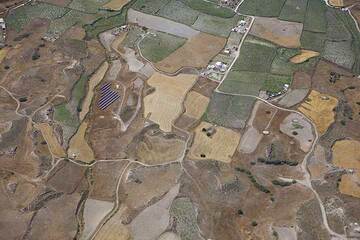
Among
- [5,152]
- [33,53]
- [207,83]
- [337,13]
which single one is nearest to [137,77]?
[207,83]

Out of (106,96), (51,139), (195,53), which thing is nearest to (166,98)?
(106,96)

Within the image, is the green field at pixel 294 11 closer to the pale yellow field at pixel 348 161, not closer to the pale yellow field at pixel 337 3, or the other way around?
the pale yellow field at pixel 337 3

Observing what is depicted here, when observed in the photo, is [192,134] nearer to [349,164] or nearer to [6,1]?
[349,164]

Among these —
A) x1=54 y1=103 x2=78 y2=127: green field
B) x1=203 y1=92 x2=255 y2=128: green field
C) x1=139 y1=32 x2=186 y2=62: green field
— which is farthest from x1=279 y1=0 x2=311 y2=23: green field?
x1=54 y1=103 x2=78 y2=127: green field

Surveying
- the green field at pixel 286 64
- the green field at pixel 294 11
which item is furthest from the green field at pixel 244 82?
the green field at pixel 294 11

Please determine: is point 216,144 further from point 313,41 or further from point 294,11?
point 294,11

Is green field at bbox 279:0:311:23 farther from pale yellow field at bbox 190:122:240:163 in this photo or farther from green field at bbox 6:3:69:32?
green field at bbox 6:3:69:32
